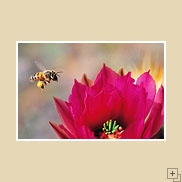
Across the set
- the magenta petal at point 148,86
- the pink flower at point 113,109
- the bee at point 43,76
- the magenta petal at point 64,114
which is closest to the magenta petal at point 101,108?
the pink flower at point 113,109

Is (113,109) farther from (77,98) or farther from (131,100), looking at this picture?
(77,98)

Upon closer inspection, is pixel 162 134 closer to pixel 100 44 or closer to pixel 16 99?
pixel 100 44

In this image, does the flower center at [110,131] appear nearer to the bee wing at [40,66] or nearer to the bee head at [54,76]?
the bee head at [54,76]

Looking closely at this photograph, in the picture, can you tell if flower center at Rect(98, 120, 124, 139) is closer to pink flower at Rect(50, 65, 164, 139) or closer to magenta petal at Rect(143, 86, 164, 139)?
pink flower at Rect(50, 65, 164, 139)

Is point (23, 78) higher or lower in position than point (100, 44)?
lower

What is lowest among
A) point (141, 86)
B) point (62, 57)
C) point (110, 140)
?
point (110, 140)

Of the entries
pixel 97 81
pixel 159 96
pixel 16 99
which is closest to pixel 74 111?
pixel 97 81

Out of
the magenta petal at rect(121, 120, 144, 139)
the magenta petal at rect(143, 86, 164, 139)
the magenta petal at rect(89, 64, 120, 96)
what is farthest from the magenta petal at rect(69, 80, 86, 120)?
the magenta petal at rect(143, 86, 164, 139)
